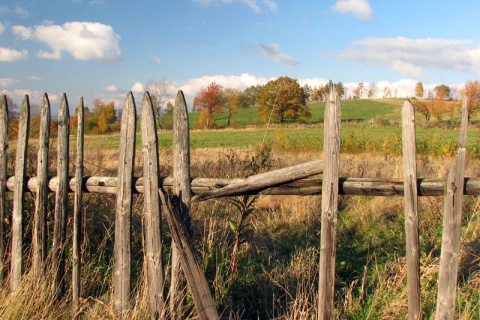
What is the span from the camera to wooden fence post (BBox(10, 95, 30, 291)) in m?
3.51

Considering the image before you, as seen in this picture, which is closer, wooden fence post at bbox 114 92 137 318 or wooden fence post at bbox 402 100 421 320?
wooden fence post at bbox 402 100 421 320

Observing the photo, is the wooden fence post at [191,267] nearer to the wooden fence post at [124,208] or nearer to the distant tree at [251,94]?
the wooden fence post at [124,208]

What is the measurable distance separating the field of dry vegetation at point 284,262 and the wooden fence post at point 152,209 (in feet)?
0.39

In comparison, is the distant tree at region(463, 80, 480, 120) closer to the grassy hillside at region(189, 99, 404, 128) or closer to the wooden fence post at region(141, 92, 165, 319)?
the wooden fence post at region(141, 92, 165, 319)

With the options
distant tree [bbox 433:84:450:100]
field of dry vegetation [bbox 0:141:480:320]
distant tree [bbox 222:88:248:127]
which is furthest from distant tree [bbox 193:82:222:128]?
field of dry vegetation [bbox 0:141:480:320]

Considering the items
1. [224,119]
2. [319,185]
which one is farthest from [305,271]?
[224,119]

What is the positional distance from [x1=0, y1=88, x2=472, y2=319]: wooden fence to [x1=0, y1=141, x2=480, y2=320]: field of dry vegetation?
0.63ft

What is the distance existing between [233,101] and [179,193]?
7603cm

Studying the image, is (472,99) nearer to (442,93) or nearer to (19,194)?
(19,194)

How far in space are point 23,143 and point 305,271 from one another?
9.12 feet

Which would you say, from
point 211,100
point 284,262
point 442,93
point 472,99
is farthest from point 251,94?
point 284,262

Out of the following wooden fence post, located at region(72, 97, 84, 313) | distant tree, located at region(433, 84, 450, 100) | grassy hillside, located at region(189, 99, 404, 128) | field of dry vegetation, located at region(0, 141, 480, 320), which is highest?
distant tree, located at region(433, 84, 450, 100)

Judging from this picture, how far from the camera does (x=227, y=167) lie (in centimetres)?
863

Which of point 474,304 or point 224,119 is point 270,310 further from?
point 224,119
